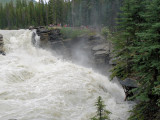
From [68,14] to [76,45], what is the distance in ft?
75.7

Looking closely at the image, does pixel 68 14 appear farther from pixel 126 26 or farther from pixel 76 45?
pixel 126 26

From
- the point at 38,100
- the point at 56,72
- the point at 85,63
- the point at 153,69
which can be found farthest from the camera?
the point at 85,63

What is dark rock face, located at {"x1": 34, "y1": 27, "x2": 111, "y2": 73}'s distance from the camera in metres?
30.4

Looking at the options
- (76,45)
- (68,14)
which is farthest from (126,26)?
(68,14)

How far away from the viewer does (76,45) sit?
33.7 metres

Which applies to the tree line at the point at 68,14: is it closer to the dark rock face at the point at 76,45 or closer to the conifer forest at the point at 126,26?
the conifer forest at the point at 126,26

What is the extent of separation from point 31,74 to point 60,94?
602 cm

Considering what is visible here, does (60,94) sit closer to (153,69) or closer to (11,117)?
(11,117)

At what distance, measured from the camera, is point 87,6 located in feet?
154

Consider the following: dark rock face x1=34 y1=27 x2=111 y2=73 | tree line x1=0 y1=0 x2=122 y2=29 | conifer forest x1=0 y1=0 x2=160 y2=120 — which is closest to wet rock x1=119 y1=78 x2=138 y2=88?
conifer forest x1=0 y1=0 x2=160 y2=120

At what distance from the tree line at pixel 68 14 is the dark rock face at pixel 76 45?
9.92 meters

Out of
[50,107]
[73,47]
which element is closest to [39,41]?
[73,47]

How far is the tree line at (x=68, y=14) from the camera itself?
4206cm

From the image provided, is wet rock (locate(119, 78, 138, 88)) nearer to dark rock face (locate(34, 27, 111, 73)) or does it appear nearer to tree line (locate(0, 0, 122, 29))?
dark rock face (locate(34, 27, 111, 73))
